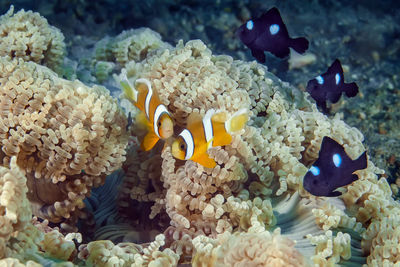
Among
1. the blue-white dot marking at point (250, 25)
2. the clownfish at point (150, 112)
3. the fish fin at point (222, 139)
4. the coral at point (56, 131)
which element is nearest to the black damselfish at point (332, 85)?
the blue-white dot marking at point (250, 25)

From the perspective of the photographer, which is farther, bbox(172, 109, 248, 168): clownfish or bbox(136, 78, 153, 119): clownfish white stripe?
bbox(136, 78, 153, 119): clownfish white stripe

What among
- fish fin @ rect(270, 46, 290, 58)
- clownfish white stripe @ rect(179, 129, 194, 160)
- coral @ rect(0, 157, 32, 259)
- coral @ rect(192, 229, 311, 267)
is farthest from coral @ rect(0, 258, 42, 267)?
fish fin @ rect(270, 46, 290, 58)

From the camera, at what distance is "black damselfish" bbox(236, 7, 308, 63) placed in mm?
2645

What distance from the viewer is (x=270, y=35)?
8.70 feet

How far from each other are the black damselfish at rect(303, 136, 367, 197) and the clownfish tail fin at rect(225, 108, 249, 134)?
399 mm

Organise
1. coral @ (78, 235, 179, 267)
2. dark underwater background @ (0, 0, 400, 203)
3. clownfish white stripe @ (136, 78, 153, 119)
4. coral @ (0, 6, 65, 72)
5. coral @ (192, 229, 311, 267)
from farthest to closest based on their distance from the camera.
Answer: dark underwater background @ (0, 0, 400, 203)
coral @ (0, 6, 65, 72)
clownfish white stripe @ (136, 78, 153, 119)
coral @ (78, 235, 179, 267)
coral @ (192, 229, 311, 267)

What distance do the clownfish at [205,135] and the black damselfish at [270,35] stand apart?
3.15 ft

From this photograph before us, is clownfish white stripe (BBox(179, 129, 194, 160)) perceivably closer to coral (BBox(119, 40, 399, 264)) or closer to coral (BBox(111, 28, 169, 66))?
coral (BBox(119, 40, 399, 264))

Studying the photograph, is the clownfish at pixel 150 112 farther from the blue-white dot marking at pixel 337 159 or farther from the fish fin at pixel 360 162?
the fish fin at pixel 360 162

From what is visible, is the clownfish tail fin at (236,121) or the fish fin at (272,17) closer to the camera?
the clownfish tail fin at (236,121)

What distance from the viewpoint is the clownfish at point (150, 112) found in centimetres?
186

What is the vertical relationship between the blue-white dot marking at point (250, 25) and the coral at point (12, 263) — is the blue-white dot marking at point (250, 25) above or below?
above

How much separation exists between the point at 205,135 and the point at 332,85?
1.30 meters

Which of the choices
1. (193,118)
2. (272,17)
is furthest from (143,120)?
(272,17)
